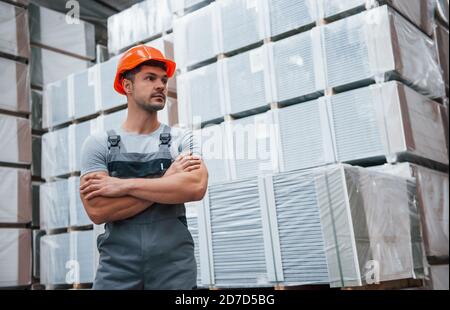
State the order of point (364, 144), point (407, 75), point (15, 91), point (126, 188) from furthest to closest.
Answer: point (15, 91) < point (407, 75) < point (364, 144) < point (126, 188)

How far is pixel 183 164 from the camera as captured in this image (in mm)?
2164

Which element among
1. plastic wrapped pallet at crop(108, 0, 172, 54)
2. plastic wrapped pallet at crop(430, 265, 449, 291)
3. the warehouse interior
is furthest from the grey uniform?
plastic wrapped pallet at crop(108, 0, 172, 54)

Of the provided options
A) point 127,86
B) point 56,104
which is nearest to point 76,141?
point 56,104

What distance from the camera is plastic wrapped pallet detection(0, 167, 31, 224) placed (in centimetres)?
409

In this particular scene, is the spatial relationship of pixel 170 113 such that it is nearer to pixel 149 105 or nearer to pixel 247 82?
pixel 247 82

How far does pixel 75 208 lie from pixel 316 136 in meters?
2.10

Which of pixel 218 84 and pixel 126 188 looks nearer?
pixel 126 188

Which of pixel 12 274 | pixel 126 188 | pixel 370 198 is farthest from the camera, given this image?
pixel 12 274

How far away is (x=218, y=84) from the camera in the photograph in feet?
11.9

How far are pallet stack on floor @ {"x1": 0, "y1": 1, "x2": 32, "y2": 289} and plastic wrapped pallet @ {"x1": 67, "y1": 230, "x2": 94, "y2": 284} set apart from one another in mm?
422

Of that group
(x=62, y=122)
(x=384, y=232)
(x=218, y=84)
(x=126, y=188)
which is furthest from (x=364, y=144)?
(x=62, y=122)

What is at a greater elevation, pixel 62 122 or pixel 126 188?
pixel 62 122
